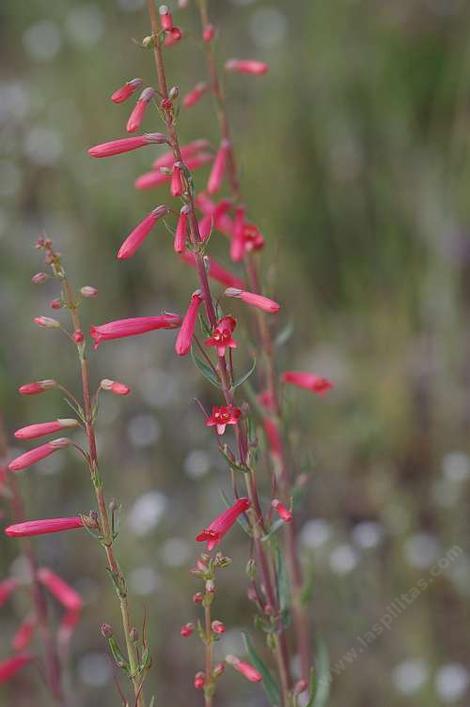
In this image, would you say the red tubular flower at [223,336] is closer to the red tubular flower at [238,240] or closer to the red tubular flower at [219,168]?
the red tubular flower at [238,240]

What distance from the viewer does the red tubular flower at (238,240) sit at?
262cm

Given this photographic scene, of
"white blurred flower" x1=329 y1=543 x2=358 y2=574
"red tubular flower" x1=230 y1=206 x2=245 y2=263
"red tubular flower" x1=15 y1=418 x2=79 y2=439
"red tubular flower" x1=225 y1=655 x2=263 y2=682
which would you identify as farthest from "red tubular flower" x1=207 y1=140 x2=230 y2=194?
"white blurred flower" x1=329 y1=543 x2=358 y2=574

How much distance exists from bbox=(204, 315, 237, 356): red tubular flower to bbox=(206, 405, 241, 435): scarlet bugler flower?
11 cm

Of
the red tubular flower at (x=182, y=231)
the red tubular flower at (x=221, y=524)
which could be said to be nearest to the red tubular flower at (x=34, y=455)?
the red tubular flower at (x=221, y=524)

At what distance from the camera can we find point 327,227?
5.55 meters

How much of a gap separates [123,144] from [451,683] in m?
2.16

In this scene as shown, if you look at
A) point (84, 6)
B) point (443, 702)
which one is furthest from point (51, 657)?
point (84, 6)

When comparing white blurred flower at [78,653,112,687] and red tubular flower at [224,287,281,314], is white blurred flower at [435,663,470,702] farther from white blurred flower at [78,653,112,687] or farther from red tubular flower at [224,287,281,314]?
red tubular flower at [224,287,281,314]

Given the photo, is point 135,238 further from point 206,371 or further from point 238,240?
point 238,240

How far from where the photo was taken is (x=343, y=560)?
→ 351 cm

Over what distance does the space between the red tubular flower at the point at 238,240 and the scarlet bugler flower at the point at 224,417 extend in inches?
28.0

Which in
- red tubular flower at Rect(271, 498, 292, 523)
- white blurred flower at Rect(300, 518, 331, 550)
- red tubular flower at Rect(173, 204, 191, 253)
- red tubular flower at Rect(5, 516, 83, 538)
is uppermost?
red tubular flower at Rect(173, 204, 191, 253)

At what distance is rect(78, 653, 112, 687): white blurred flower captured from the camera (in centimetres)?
370

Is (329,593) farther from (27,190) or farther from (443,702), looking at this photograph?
(27,190)
